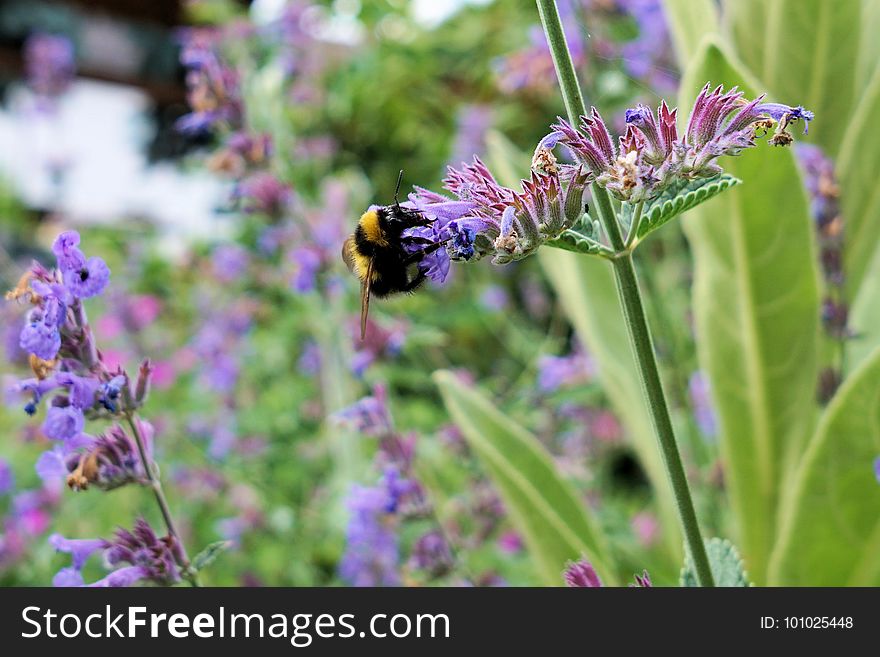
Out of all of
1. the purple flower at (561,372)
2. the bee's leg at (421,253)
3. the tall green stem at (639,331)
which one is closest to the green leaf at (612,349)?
the purple flower at (561,372)

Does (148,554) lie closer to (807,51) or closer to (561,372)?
(561,372)

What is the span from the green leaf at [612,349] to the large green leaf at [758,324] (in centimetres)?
11

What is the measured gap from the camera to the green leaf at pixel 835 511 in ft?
3.02

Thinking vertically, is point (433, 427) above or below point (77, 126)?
below

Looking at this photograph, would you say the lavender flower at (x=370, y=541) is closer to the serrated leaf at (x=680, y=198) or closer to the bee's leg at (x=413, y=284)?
the bee's leg at (x=413, y=284)

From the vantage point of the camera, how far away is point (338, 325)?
72.2 inches

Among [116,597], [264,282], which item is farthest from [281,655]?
[264,282]

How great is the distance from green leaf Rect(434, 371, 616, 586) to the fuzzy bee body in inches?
Answer: 7.2

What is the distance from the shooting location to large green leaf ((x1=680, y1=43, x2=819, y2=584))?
39.6 inches

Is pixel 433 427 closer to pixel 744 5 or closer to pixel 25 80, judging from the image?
pixel 744 5

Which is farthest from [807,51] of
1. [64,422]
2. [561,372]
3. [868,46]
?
[64,422]

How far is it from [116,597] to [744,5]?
46.1 inches

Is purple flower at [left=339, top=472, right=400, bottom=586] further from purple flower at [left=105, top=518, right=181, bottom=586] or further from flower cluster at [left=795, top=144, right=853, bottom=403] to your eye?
flower cluster at [left=795, top=144, right=853, bottom=403]

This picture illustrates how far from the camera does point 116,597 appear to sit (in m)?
0.74
